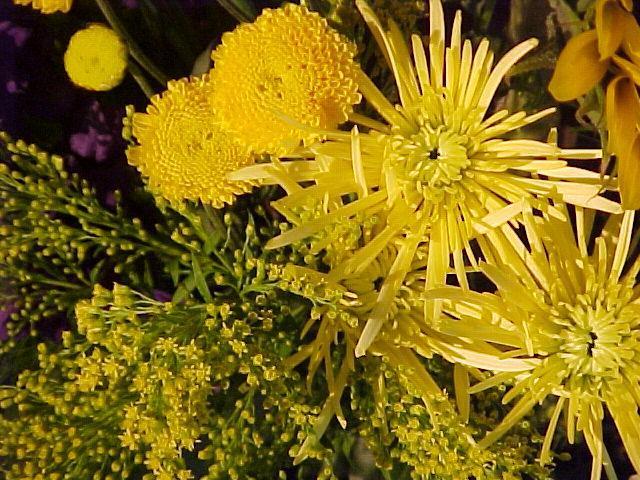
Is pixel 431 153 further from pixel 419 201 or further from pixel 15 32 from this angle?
pixel 15 32

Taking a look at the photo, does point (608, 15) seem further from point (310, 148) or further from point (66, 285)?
point (66, 285)

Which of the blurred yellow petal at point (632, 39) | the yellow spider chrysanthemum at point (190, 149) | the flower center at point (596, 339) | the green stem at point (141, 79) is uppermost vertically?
the green stem at point (141, 79)

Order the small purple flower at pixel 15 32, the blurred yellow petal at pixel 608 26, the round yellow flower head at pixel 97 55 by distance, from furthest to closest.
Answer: the small purple flower at pixel 15 32 → the round yellow flower head at pixel 97 55 → the blurred yellow petal at pixel 608 26

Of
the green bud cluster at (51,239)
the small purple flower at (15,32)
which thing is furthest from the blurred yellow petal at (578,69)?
the small purple flower at (15,32)

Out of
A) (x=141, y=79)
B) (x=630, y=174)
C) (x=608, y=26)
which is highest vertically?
(x=141, y=79)

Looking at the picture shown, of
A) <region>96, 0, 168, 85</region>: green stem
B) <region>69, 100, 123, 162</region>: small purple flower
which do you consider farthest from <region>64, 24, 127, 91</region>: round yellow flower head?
<region>69, 100, 123, 162</region>: small purple flower

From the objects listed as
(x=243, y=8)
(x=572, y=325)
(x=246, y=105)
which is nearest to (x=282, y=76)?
(x=246, y=105)

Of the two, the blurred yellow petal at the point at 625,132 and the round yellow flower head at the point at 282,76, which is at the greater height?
the round yellow flower head at the point at 282,76

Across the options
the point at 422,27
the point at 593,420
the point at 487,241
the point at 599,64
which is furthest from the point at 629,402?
the point at 422,27

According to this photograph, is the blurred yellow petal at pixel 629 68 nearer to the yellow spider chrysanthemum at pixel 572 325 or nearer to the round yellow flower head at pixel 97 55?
the yellow spider chrysanthemum at pixel 572 325
